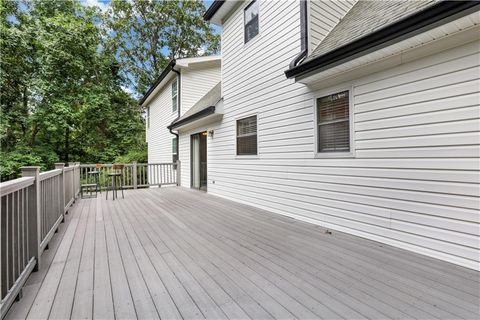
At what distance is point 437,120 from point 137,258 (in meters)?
3.87

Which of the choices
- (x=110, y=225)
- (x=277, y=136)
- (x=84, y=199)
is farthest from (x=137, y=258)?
(x=84, y=199)

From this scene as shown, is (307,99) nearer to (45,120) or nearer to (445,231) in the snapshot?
(445,231)

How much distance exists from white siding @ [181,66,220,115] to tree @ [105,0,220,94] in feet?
33.5

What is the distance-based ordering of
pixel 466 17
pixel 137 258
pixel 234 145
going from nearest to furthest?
pixel 466 17
pixel 137 258
pixel 234 145

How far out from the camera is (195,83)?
380 inches

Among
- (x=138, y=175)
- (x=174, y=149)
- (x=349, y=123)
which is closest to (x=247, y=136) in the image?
(x=349, y=123)

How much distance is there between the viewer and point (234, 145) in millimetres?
6176

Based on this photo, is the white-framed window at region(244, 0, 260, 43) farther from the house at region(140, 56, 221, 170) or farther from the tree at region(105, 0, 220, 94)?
the tree at region(105, 0, 220, 94)

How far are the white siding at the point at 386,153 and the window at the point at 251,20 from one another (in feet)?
0.97

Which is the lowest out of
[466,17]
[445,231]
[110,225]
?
[110,225]

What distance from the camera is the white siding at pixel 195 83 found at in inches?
369

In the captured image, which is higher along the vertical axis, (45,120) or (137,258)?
(45,120)

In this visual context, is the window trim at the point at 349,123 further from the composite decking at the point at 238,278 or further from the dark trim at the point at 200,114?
the dark trim at the point at 200,114

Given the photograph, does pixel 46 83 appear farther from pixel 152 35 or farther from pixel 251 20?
pixel 251 20
